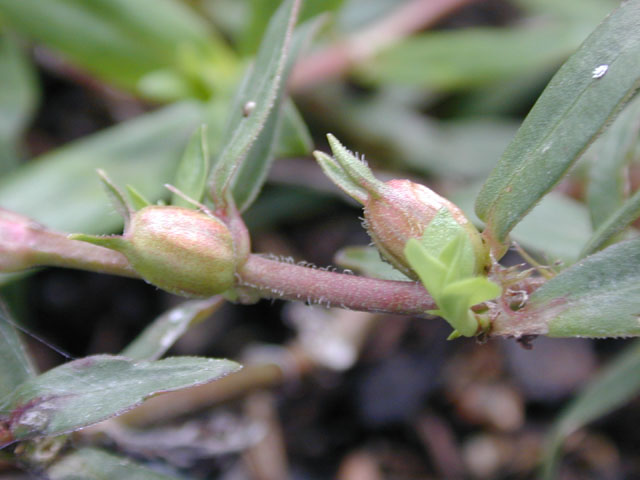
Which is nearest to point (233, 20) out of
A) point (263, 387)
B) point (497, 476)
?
point (263, 387)

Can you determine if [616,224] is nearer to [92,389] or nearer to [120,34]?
[92,389]

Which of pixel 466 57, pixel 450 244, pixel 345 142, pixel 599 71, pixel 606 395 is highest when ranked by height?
pixel 599 71

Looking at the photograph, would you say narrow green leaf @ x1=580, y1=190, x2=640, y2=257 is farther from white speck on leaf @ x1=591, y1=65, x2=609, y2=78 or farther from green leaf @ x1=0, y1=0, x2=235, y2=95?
green leaf @ x1=0, y1=0, x2=235, y2=95

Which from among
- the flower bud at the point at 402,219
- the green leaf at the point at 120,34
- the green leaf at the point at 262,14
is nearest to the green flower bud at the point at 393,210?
the flower bud at the point at 402,219

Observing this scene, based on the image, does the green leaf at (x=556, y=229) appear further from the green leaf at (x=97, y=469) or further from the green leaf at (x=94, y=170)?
the green leaf at (x=94, y=170)

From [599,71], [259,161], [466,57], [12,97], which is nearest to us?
[599,71]

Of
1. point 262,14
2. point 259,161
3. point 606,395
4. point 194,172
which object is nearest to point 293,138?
point 259,161

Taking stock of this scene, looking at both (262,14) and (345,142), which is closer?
(262,14)

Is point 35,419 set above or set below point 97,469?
above
